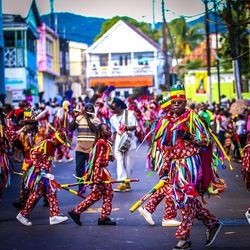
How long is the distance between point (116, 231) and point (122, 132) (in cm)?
A: 489

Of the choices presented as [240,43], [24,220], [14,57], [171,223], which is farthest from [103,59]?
[171,223]

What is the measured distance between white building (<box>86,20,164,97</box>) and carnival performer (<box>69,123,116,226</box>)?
66.7m

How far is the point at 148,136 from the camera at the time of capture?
31.3ft

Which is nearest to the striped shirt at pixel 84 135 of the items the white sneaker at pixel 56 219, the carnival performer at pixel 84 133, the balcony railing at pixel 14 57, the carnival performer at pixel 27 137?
the carnival performer at pixel 84 133

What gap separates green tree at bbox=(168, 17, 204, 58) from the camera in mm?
77000

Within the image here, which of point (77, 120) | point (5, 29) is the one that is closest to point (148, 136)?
point (77, 120)

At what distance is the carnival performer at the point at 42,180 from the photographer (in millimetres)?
10703

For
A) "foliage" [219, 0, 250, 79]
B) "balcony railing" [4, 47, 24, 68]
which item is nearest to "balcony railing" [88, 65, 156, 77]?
"foliage" [219, 0, 250, 79]

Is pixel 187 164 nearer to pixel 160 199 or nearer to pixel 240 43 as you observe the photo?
pixel 160 199

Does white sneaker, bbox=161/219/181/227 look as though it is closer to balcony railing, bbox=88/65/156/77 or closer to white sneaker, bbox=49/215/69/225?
white sneaker, bbox=49/215/69/225

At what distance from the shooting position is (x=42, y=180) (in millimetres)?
10852

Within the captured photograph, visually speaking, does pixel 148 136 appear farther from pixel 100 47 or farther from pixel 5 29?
pixel 100 47

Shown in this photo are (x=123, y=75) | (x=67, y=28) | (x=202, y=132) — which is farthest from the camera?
(x=67, y=28)

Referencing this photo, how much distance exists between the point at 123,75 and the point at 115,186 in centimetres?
6283
